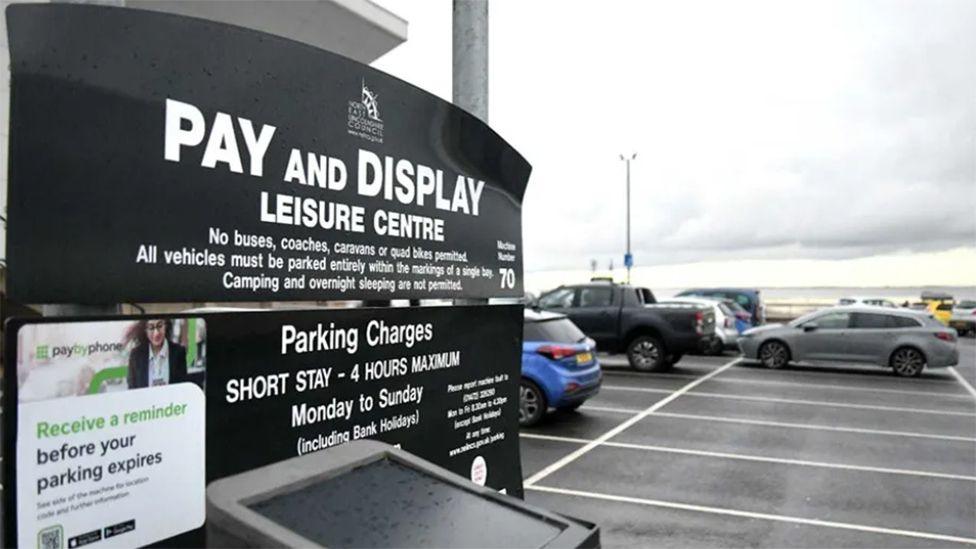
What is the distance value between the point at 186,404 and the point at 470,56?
224 centimetres

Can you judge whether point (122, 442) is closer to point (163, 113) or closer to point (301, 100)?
point (163, 113)

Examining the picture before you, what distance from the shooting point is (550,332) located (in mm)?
10070

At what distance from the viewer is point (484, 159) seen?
3.31 metres

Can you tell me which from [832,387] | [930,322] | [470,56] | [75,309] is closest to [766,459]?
[470,56]

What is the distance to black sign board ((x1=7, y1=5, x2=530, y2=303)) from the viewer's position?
166cm

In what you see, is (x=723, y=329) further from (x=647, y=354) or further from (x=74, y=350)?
(x=74, y=350)

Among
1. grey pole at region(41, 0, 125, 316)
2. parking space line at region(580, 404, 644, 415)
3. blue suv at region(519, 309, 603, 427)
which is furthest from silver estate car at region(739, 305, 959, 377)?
grey pole at region(41, 0, 125, 316)

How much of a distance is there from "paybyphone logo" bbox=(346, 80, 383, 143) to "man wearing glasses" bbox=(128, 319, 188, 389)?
101 cm

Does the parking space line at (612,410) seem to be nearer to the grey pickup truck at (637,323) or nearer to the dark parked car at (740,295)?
the grey pickup truck at (637,323)

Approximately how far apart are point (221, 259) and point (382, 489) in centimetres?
87

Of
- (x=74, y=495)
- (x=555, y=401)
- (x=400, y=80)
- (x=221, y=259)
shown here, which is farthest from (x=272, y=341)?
(x=555, y=401)

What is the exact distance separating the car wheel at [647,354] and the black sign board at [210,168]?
13.4m

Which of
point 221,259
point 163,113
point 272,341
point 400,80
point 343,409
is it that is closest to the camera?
point 163,113

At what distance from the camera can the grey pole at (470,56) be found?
3.42 metres
